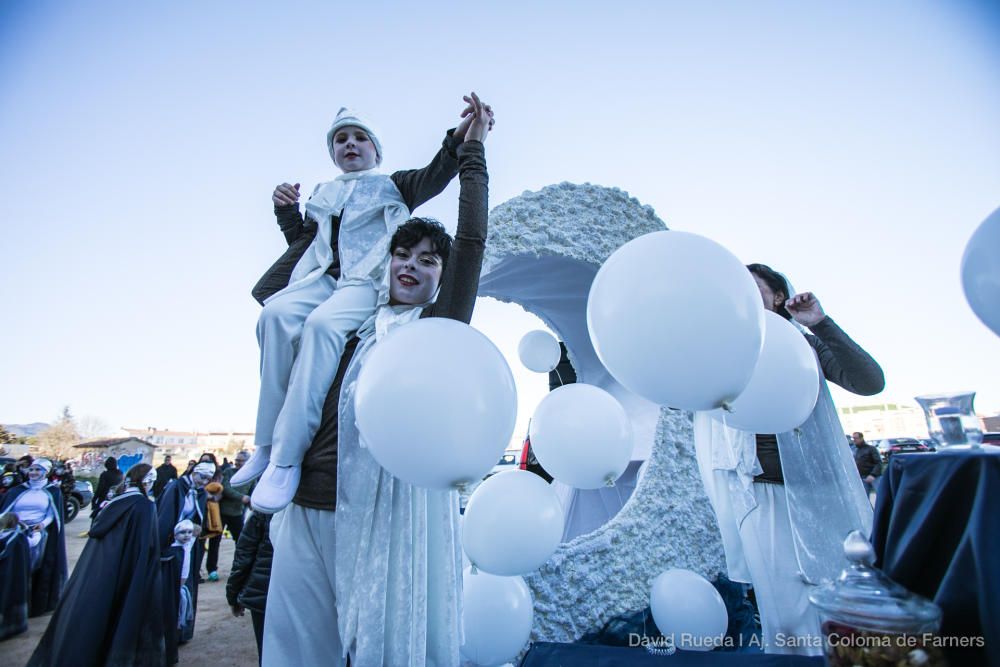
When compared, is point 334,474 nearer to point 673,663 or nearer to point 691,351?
point 691,351

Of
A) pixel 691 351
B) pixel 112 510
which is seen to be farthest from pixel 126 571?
pixel 691 351

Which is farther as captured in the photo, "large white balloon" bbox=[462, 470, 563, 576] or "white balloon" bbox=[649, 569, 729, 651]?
"white balloon" bbox=[649, 569, 729, 651]

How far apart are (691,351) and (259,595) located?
1726mm

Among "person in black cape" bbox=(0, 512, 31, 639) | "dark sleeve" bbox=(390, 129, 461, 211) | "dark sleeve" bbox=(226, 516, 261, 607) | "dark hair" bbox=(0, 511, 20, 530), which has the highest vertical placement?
"dark sleeve" bbox=(390, 129, 461, 211)

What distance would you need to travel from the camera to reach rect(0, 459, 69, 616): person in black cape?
5031 mm

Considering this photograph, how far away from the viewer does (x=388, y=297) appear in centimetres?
155

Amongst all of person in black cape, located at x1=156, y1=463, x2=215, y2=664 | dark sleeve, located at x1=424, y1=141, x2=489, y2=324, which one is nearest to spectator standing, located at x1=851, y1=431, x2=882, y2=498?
dark sleeve, located at x1=424, y1=141, x2=489, y2=324

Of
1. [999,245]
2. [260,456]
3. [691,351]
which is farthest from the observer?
[260,456]

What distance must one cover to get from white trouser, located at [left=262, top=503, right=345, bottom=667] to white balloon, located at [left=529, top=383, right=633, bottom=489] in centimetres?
128

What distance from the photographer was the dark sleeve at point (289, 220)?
71.1 inches

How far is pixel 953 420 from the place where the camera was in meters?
1.20

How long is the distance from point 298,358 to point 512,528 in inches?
49.3

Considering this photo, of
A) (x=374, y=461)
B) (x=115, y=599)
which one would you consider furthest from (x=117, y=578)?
(x=374, y=461)

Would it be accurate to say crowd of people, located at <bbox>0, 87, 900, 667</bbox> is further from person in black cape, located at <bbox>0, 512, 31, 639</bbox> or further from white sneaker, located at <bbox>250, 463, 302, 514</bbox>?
person in black cape, located at <bbox>0, 512, 31, 639</bbox>
